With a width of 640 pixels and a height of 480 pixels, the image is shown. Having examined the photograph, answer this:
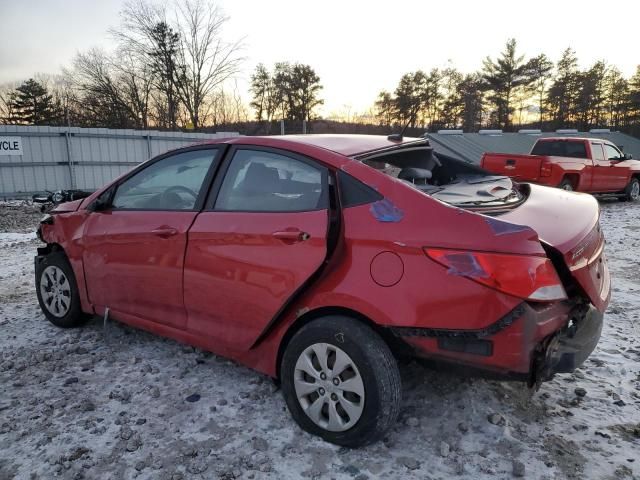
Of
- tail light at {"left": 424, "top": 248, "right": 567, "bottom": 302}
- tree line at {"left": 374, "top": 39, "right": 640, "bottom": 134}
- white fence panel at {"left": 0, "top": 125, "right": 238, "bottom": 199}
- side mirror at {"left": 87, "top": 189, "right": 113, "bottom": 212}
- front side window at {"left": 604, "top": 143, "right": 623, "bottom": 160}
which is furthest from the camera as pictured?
tree line at {"left": 374, "top": 39, "right": 640, "bottom": 134}

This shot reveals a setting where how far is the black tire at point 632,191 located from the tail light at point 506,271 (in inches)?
547

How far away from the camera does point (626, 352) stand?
351cm

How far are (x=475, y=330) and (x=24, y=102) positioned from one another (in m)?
42.7

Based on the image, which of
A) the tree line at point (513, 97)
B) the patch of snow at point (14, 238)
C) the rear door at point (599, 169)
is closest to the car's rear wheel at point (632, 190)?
the rear door at point (599, 169)

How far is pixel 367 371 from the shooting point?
222cm

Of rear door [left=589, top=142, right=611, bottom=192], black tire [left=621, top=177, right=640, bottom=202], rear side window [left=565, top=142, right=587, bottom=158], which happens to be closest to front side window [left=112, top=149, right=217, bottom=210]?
rear side window [left=565, top=142, right=587, bottom=158]

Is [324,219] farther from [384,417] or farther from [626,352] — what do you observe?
[626,352]

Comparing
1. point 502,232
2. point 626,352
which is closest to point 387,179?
point 502,232

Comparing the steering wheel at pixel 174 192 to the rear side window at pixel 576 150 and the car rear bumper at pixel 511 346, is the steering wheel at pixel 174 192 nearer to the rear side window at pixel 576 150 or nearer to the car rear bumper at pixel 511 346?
the car rear bumper at pixel 511 346

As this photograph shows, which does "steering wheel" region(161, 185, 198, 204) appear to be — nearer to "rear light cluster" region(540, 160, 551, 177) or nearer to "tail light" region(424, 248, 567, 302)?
"tail light" region(424, 248, 567, 302)

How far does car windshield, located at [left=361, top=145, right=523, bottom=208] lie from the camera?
8.61ft

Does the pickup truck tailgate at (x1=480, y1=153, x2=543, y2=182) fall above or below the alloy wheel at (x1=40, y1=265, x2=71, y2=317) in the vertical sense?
above

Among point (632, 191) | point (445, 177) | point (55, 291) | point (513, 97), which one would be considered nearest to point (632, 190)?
point (632, 191)

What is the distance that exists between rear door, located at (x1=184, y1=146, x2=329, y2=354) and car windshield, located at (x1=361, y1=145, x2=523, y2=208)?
1.42 ft
